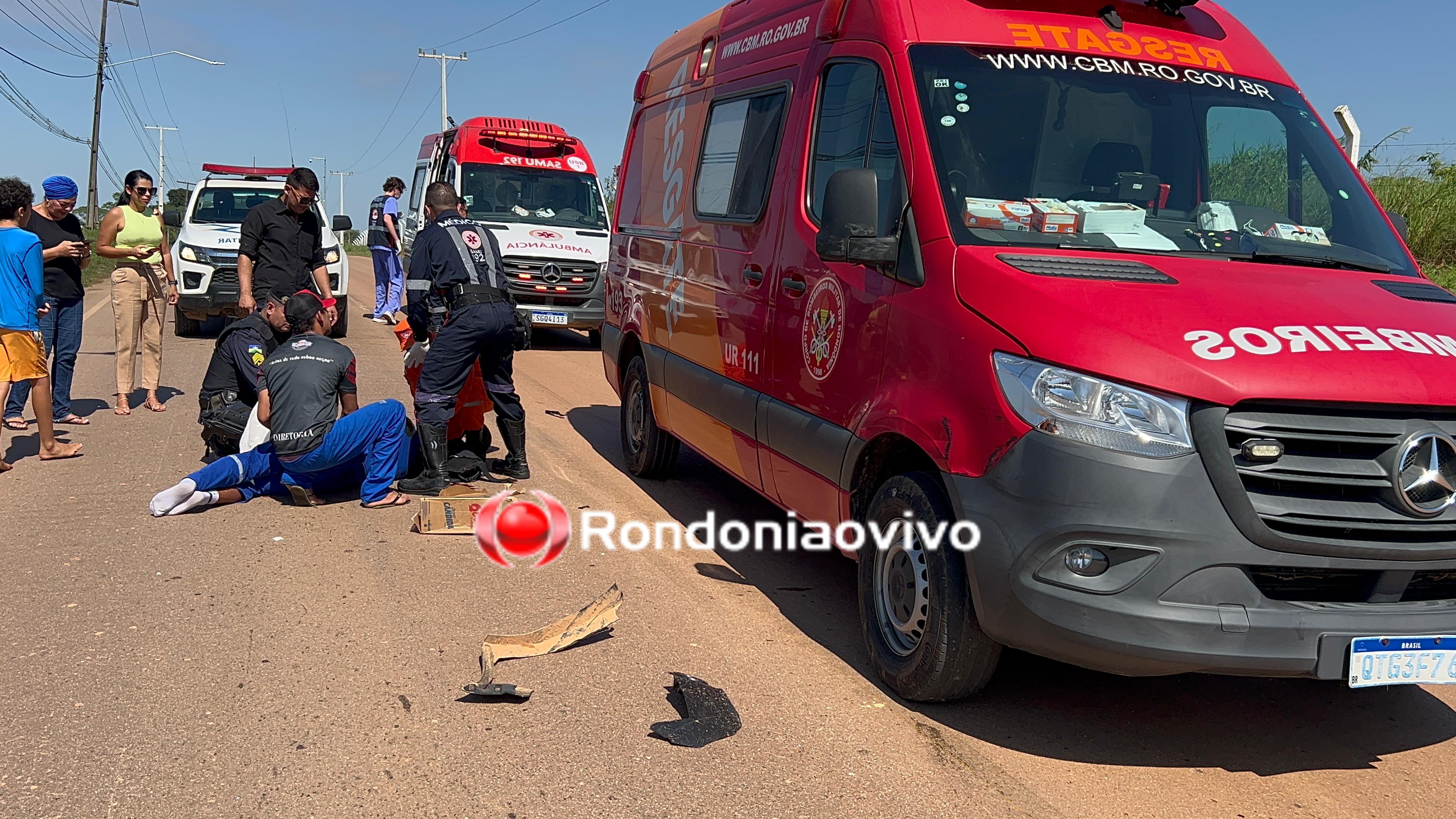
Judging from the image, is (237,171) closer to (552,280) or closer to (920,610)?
(552,280)

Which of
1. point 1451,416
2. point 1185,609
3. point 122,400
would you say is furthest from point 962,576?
point 122,400

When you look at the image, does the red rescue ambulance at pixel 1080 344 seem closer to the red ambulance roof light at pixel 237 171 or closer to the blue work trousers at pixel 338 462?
the blue work trousers at pixel 338 462

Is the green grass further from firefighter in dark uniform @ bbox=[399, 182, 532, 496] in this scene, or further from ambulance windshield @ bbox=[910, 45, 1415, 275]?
ambulance windshield @ bbox=[910, 45, 1415, 275]

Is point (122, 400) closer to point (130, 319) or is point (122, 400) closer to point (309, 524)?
point (130, 319)

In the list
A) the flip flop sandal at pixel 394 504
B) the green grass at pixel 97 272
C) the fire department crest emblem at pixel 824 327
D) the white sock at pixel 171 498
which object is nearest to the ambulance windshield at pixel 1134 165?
the fire department crest emblem at pixel 824 327

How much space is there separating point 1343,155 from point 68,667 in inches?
209

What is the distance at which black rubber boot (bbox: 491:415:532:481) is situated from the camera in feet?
23.5

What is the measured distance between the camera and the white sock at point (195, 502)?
6.21 meters

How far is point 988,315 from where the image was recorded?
3.53m

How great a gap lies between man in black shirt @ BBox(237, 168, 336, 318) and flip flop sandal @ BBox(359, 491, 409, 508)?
84.5 inches

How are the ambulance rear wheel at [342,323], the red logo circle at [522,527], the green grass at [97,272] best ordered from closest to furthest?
the red logo circle at [522,527], the ambulance rear wheel at [342,323], the green grass at [97,272]

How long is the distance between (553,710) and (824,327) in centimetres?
181

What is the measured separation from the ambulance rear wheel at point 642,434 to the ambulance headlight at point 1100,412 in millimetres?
3886

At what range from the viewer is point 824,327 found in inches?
179
